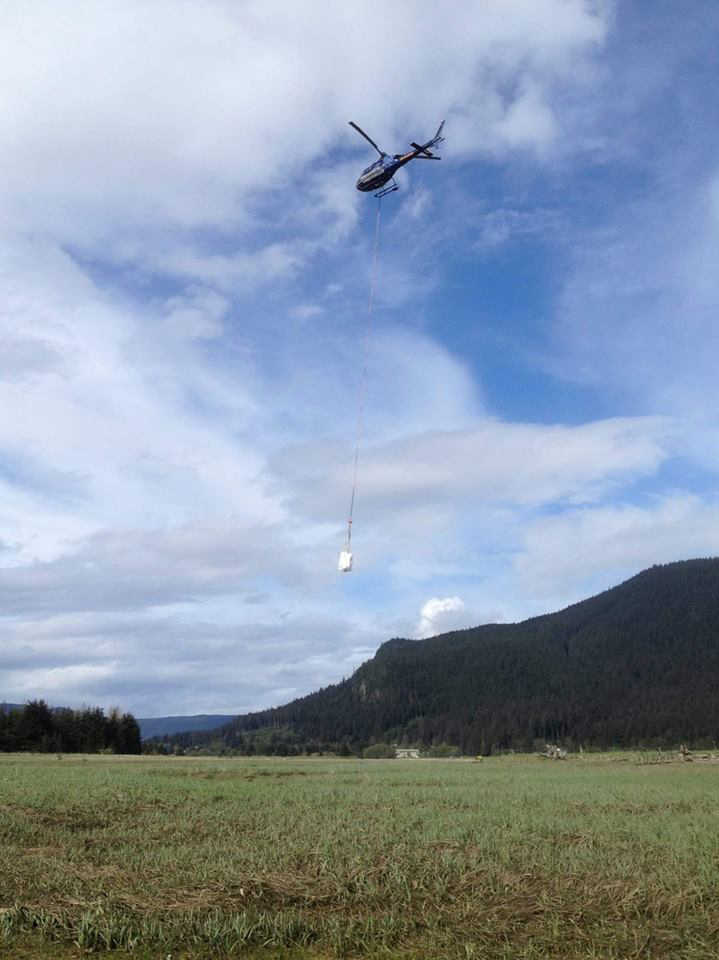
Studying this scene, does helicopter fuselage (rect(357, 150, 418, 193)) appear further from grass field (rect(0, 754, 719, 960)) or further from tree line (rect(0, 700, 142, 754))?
tree line (rect(0, 700, 142, 754))

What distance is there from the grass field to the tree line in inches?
3438

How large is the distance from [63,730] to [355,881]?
106590mm

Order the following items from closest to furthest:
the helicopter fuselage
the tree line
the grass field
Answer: the grass field
the helicopter fuselage
the tree line

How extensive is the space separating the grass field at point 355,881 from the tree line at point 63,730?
87.3m

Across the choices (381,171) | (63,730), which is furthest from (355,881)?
(63,730)

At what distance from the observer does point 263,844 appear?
17656 mm

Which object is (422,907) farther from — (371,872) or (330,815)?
(330,815)

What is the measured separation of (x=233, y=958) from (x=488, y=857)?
267 inches

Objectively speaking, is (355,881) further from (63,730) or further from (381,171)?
(63,730)

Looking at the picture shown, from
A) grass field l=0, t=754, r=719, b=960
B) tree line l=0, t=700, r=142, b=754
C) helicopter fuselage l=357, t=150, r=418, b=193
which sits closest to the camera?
grass field l=0, t=754, r=719, b=960

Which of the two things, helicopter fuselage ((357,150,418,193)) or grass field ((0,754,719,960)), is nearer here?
grass field ((0,754,719,960))

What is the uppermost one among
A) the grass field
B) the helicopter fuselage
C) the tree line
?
the helicopter fuselage

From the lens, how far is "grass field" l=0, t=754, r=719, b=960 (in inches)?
425

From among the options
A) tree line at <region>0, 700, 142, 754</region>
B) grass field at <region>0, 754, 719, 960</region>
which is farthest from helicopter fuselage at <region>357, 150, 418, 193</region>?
tree line at <region>0, 700, 142, 754</region>
